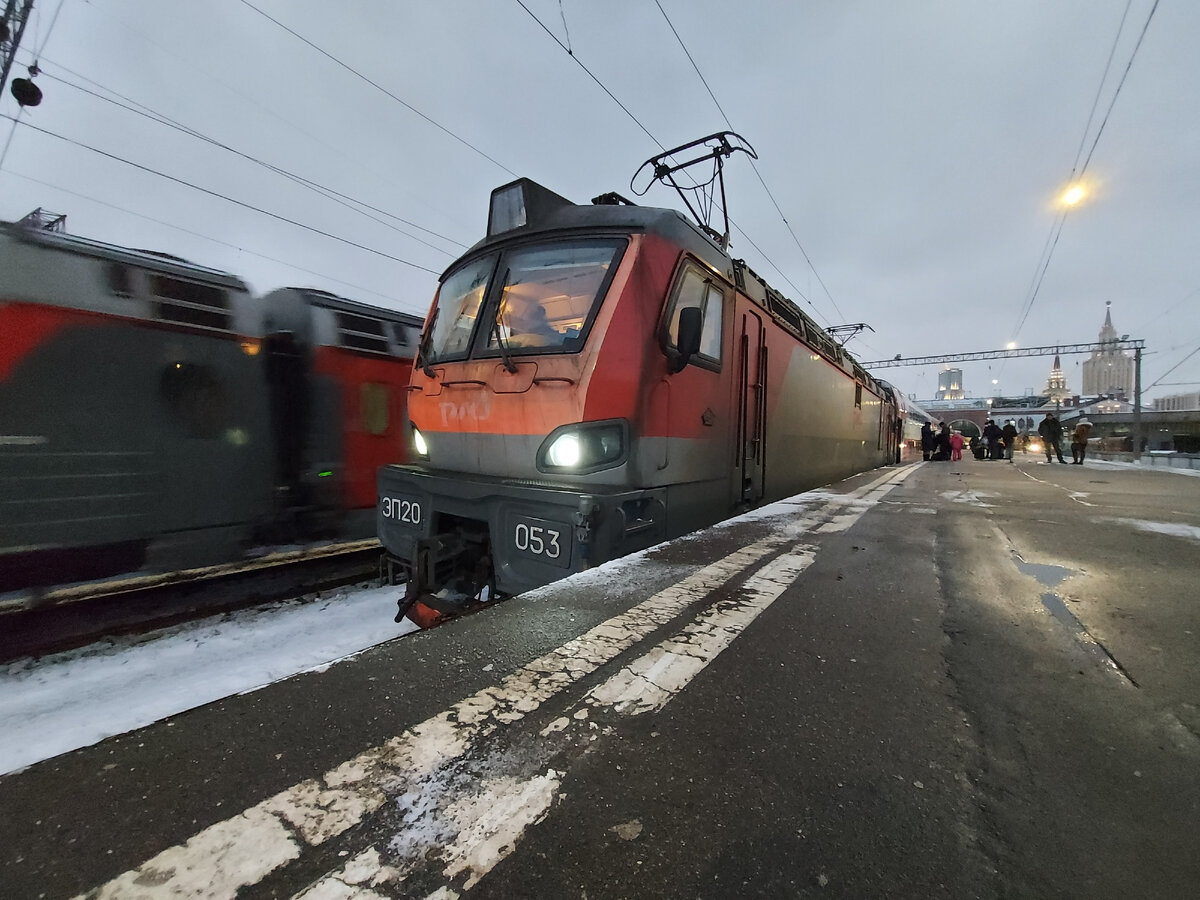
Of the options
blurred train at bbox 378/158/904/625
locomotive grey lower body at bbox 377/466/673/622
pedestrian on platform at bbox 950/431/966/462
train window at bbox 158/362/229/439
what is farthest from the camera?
pedestrian on platform at bbox 950/431/966/462

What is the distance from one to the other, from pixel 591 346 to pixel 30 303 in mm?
3896

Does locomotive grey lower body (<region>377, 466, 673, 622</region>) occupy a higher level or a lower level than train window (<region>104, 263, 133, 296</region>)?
lower

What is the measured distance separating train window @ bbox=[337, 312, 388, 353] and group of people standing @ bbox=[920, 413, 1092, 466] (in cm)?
2029

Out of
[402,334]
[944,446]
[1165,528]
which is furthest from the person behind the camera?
[944,446]

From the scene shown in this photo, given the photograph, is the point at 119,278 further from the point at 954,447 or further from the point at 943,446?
the point at 943,446

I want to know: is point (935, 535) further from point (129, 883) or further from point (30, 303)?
point (30, 303)

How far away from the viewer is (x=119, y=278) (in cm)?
391

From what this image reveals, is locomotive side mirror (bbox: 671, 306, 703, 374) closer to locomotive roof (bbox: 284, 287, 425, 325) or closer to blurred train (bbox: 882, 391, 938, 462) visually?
locomotive roof (bbox: 284, 287, 425, 325)

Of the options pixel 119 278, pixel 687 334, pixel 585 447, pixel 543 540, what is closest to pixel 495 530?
pixel 543 540

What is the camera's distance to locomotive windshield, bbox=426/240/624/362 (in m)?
3.16

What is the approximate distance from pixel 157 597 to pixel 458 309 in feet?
11.1

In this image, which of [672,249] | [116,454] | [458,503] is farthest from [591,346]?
[116,454]

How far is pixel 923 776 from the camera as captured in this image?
49.4 inches

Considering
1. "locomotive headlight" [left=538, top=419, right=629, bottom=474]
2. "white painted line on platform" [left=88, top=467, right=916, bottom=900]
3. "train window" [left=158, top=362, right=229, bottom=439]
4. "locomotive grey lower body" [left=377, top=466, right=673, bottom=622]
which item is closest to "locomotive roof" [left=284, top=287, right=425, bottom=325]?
"train window" [left=158, top=362, right=229, bottom=439]
